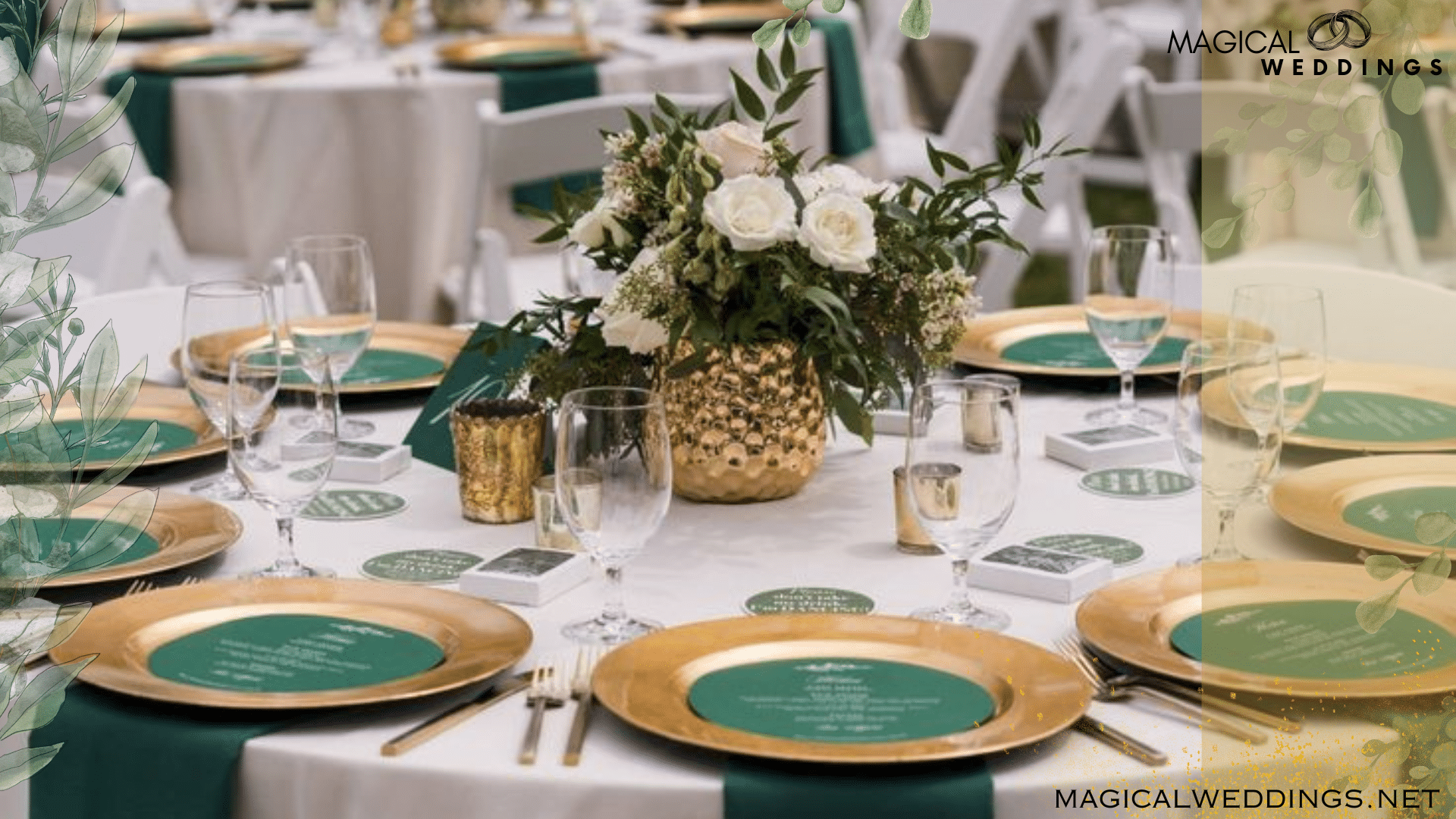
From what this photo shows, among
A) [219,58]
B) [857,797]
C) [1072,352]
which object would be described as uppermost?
[219,58]

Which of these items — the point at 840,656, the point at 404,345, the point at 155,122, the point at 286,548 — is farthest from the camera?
the point at 155,122

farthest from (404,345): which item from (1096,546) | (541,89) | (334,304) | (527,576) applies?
(541,89)

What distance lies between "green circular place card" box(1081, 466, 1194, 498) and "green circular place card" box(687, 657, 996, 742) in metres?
0.61

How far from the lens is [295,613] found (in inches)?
64.2

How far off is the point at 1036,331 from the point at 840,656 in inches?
47.3

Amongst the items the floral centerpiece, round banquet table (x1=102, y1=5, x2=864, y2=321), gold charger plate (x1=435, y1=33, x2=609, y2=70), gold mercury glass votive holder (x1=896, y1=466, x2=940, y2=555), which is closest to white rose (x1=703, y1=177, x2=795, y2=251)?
the floral centerpiece

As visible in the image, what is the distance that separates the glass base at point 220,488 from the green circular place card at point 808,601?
2.06ft

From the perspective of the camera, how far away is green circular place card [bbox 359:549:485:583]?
178 centimetres

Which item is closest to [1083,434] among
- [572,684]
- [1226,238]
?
[572,684]

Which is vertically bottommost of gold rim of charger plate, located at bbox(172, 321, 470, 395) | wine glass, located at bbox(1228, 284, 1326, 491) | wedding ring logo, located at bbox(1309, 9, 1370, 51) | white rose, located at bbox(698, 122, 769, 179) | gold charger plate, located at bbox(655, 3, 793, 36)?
gold rim of charger plate, located at bbox(172, 321, 470, 395)

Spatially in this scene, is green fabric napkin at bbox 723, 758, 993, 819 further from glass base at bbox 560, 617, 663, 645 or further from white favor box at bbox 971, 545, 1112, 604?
white favor box at bbox 971, 545, 1112, 604

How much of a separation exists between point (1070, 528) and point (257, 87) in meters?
Result: 3.02

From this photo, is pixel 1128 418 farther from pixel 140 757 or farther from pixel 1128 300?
pixel 140 757

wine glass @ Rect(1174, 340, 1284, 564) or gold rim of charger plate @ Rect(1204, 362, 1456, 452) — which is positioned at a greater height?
wine glass @ Rect(1174, 340, 1284, 564)
